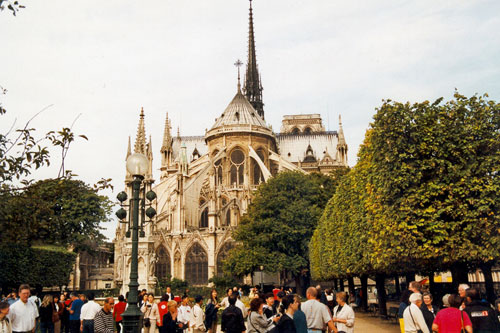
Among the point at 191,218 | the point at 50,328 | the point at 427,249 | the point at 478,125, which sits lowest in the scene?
the point at 50,328

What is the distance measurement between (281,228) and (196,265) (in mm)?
15488

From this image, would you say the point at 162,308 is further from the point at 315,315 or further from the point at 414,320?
the point at 414,320

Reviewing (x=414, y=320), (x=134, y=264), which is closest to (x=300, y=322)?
(x=414, y=320)

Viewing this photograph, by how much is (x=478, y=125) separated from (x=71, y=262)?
2970cm

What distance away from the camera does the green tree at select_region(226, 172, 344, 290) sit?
4006cm

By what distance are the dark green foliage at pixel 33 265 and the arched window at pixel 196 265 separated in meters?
17.4

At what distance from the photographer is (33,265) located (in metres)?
33.6

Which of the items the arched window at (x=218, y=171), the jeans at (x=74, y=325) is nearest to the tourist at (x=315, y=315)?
the jeans at (x=74, y=325)

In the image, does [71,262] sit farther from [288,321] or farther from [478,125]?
[288,321]

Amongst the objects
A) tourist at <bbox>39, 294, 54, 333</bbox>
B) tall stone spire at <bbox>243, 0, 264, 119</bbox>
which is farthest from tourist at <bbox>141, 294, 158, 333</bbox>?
tall stone spire at <bbox>243, 0, 264, 119</bbox>

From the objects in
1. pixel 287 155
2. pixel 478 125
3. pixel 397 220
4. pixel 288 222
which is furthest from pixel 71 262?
pixel 287 155

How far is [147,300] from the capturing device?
13.4 m

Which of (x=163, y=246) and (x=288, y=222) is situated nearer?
(x=288, y=222)

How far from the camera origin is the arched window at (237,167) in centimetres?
6347
